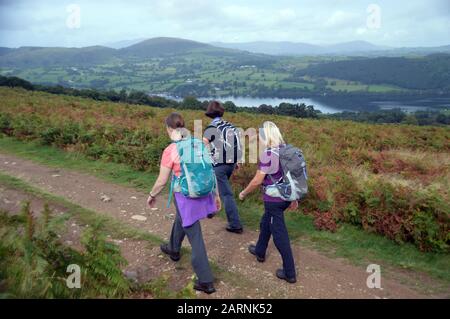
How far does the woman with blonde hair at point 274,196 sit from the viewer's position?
4879mm

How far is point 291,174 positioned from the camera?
15.9 ft

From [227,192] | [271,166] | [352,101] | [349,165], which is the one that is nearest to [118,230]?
[227,192]

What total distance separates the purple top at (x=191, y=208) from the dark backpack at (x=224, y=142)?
Result: 152cm

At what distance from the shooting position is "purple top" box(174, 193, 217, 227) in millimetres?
4645

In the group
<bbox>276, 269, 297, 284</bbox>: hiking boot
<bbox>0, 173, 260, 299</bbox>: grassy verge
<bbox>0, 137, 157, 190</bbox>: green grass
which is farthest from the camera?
<bbox>0, 137, 157, 190</bbox>: green grass

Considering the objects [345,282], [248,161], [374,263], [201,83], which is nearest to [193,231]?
[345,282]

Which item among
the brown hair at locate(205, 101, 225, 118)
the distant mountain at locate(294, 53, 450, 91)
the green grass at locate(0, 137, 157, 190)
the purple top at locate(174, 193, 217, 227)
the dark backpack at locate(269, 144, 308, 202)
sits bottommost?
the green grass at locate(0, 137, 157, 190)

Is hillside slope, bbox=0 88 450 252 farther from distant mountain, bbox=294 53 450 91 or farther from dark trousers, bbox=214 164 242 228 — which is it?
distant mountain, bbox=294 53 450 91

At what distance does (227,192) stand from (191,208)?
198cm

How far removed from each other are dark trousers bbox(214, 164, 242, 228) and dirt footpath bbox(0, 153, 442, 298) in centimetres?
26

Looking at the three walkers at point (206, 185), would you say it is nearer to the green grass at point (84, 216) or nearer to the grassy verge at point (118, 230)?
the grassy verge at point (118, 230)

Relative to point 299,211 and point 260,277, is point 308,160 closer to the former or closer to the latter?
point 299,211

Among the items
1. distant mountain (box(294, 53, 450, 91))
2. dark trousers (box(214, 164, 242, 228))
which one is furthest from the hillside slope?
distant mountain (box(294, 53, 450, 91))

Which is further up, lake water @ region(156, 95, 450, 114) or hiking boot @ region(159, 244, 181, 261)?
lake water @ region(156, 95, 450, 114)
